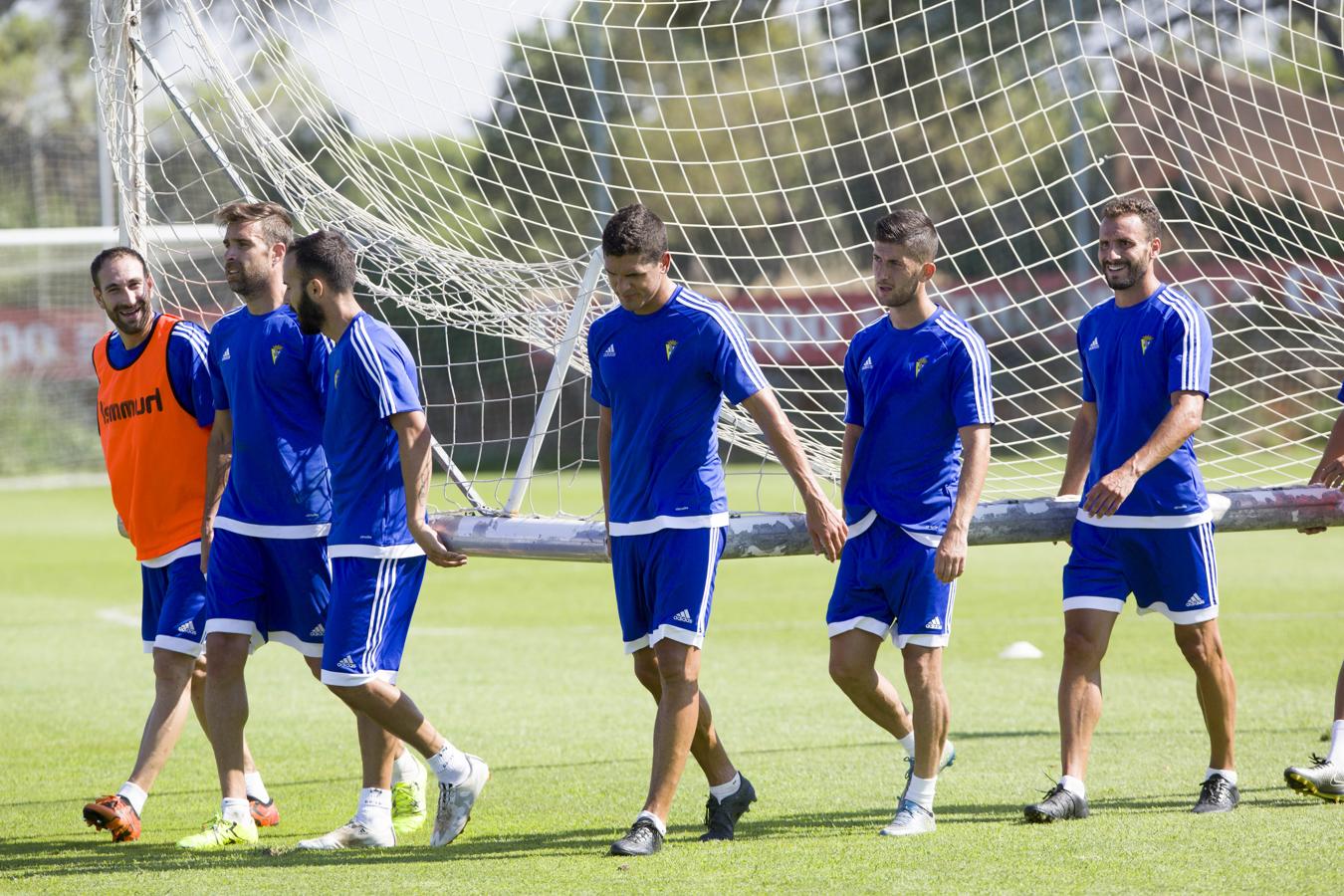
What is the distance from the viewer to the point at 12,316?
88.2ft

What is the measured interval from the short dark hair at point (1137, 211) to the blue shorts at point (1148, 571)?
43.1 inches

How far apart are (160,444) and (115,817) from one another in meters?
1.42

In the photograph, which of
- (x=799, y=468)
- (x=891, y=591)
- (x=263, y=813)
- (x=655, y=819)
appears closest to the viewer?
(x=799, y=468)

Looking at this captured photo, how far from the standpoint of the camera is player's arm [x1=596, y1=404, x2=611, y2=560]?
570 centimetres

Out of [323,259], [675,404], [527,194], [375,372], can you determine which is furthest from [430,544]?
[527,194]

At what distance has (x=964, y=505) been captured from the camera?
548cm

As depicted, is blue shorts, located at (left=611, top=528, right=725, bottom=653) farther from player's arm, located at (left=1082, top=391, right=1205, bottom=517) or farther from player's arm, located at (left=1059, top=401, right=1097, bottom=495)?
player's arm, located at (left=1059, top=401, right=1097, bottom=495)

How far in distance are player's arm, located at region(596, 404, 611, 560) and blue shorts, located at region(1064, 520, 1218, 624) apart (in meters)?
1.69

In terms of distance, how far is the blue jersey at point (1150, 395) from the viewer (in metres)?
5.83

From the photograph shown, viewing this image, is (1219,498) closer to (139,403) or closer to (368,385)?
(368,385)

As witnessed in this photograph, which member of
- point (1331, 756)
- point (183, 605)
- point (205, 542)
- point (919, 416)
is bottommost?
point (1331, 756)

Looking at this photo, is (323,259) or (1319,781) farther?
(1319,781)

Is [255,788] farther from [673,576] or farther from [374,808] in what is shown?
[673,576]

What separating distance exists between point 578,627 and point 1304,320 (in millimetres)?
6251
